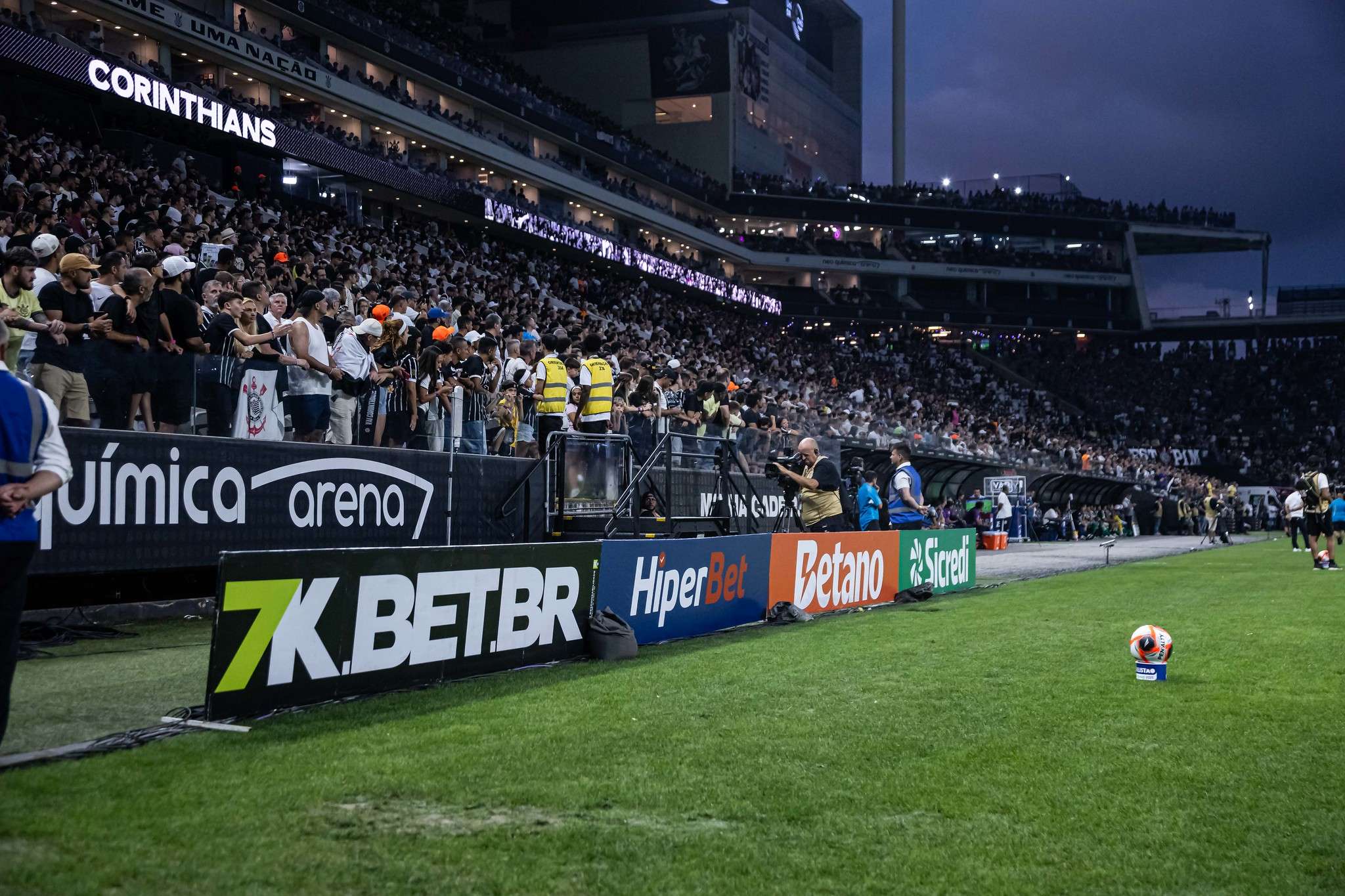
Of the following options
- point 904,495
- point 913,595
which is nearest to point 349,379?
point 904,495

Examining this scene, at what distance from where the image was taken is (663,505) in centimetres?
1341

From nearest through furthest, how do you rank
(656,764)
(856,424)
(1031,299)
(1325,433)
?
(656,764) < (856,424) < (1325,433) < (1031,299)

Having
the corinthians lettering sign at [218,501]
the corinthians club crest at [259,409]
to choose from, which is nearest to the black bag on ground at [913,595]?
the corinthians lettering sign at [218,501]

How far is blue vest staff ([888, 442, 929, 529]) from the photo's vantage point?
16625 millimetres

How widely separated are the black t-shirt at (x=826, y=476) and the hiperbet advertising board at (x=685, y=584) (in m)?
2.77

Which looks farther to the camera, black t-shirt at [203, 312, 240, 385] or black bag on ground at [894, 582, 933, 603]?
black bag on ground at [894, 582, 933, 603]

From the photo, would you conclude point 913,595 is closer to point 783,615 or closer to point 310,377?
point 783,615

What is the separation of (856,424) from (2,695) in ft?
88.3

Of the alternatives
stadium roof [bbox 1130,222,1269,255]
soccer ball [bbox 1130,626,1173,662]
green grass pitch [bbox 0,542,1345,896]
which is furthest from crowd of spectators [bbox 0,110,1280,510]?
stadium roof [bbox 1130,222,1269,255]

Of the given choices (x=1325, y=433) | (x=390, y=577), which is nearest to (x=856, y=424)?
(x=390, y=577)

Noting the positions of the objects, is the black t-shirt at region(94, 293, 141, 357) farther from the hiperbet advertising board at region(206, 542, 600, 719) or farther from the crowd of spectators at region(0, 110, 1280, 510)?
the hiperbet advertising board at region(206, 542, 600, 719)

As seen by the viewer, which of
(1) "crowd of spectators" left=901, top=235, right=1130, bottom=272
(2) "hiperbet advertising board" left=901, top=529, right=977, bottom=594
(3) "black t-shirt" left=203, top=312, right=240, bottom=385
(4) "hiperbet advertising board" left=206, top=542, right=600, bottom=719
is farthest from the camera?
(1) "crowd of spectators" left=901, top=235, right=1130, bottom=272

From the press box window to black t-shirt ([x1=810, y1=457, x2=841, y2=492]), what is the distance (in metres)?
55.5

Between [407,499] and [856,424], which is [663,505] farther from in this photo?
[856,424]
